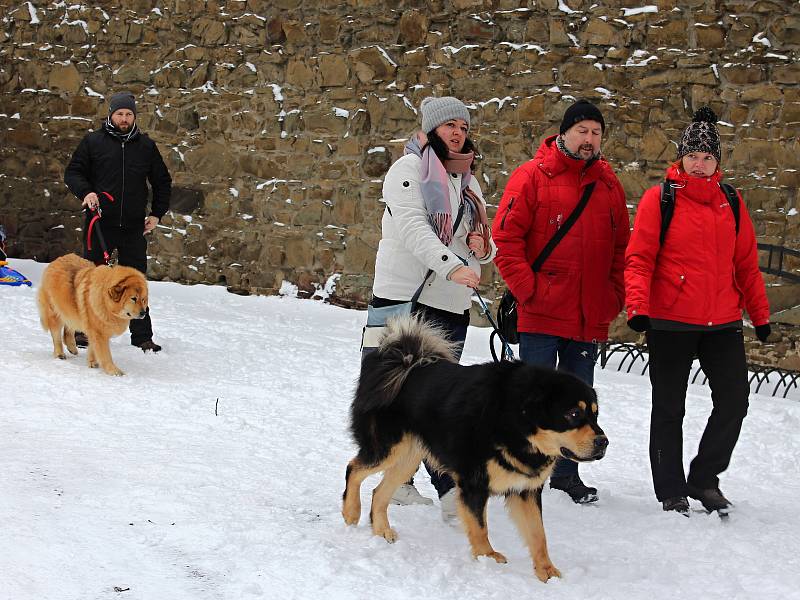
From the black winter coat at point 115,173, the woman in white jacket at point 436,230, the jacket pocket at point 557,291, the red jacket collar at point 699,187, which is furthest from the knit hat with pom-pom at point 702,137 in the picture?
the black winter coat at point 115,173

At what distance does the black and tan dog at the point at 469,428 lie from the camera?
3.36 meters

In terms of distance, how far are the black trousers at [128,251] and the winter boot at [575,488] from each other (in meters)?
4.00

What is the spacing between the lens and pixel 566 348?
179 inches

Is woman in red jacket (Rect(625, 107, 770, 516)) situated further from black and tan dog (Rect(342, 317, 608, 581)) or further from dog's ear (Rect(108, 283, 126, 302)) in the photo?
dog's ear (Rect(108, 283, 126, 302))

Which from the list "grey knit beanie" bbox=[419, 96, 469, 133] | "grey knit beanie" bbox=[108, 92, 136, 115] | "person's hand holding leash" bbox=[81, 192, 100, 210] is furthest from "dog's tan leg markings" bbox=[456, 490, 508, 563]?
"grey knit beanie" bbox=[108, 92, 136, 115]

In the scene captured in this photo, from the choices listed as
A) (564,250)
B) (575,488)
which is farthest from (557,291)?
(575,488)

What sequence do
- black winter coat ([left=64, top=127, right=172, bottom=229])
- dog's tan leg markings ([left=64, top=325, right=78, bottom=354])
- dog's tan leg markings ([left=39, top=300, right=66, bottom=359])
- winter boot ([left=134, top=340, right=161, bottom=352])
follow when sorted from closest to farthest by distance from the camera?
dog's tan leg markings ([left=39, top=300, right=66, bottom=359]), dog's tan leg markings ([left=64, top=325, right=78, bottom=354]), winter boot ([left=134, top=340, right=161, bottom=352]), black winter coat ([left=64, top=127, right=172, bottom=229])

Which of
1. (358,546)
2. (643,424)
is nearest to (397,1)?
(643,424)

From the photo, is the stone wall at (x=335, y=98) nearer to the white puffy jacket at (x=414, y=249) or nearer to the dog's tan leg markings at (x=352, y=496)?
the white puffy jacket at (x=414, y=249)

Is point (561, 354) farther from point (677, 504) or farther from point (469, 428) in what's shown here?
point (469, 428)

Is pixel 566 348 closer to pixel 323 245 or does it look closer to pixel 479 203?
pixel 479 203

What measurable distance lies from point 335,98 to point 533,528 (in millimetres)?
6881

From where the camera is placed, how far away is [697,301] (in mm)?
4309

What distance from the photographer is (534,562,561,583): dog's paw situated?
3428mm
